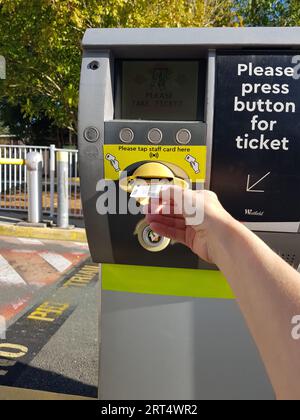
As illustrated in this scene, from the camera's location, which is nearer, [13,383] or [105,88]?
[105,88]

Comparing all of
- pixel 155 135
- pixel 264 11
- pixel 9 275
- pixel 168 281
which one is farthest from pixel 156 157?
pixel 264 11

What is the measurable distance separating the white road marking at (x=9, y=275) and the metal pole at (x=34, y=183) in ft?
5.65

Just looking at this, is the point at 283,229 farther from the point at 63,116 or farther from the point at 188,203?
the point at 63,116

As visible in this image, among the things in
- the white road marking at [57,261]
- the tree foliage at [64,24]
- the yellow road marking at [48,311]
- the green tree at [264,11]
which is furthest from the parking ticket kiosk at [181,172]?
the green tree at [264,11]

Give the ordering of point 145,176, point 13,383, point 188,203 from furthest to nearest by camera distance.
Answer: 1. point 13,383
2. point 145,176
3. point 188,203

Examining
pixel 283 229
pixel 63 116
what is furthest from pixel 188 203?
pixel 63 116

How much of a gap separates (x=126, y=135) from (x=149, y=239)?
0.38 m

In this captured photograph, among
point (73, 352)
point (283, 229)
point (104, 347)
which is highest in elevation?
point (283, 229)

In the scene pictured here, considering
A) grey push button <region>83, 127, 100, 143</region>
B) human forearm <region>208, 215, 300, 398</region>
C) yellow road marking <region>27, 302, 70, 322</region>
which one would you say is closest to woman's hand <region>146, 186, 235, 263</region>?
human forearm <region>208, 215, 300, 398</region>

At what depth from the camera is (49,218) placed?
23.9ft

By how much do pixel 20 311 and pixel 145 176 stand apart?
8.55ft

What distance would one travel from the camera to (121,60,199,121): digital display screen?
1.57 metres

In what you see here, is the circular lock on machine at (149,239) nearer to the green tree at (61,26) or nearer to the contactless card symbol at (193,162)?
the contactless card symbol at (193,162)

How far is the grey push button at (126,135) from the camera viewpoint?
1.50 metres
